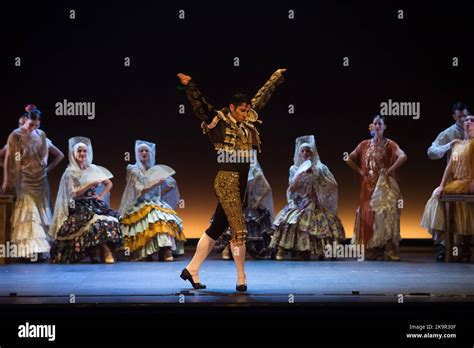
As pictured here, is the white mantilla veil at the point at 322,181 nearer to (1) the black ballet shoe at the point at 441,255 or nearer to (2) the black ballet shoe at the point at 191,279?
(1) the black ballet shoe at the point at 441,255

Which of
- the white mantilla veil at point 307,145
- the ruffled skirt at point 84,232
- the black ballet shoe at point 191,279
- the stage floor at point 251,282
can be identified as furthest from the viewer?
the white mantilla veil at point 307,145

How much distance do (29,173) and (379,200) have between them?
359cm

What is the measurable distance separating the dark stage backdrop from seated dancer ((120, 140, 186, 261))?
192cm

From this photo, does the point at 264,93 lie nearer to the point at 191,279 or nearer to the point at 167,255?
the point at 191,279

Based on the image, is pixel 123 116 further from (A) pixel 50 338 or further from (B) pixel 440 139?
(A) pixel 50 338

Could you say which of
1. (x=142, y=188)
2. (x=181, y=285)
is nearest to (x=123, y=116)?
(x=142, y=188)

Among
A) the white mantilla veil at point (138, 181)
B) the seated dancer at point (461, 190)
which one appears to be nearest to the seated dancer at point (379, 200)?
the seated dancer at point (461, 190)

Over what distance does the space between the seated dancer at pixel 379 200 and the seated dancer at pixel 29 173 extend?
10.6 feet

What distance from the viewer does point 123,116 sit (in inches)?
463

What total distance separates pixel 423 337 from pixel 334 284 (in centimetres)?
144

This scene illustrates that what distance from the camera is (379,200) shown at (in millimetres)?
9633

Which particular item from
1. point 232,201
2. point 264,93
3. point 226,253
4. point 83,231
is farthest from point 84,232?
point 264,93

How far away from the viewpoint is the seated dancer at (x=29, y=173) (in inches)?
382

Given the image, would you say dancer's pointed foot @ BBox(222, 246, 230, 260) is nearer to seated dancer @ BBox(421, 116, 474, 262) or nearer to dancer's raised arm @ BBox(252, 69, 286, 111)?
seated dancer @ BBox(421, 116, 474, 262)
